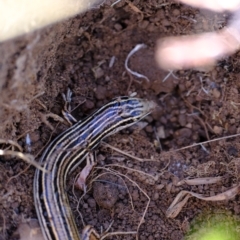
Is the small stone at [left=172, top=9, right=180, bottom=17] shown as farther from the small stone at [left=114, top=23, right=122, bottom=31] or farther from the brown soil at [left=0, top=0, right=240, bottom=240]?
the small stone at [left=114, top=23, right=122, bottom=31]

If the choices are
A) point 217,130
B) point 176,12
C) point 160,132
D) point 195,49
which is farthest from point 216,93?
point 176,12

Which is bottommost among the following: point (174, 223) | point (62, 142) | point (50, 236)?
point (174, 223)

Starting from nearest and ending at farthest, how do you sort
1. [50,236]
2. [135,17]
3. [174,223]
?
[50,236] → [174,223] → [135,17]

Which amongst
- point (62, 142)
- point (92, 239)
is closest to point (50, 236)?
point (92, 239)

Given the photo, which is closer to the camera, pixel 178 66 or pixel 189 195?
pixel 189 195

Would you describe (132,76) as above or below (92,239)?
above

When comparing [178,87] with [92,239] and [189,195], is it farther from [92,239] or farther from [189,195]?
[92,239]

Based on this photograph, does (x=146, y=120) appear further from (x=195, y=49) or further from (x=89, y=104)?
(x=195, y=49)

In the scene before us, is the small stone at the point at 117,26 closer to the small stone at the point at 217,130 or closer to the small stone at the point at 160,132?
the small stone at the point at 160,132

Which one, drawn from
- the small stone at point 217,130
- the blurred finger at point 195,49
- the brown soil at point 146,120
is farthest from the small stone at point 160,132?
the blurred finger at point 195,49
